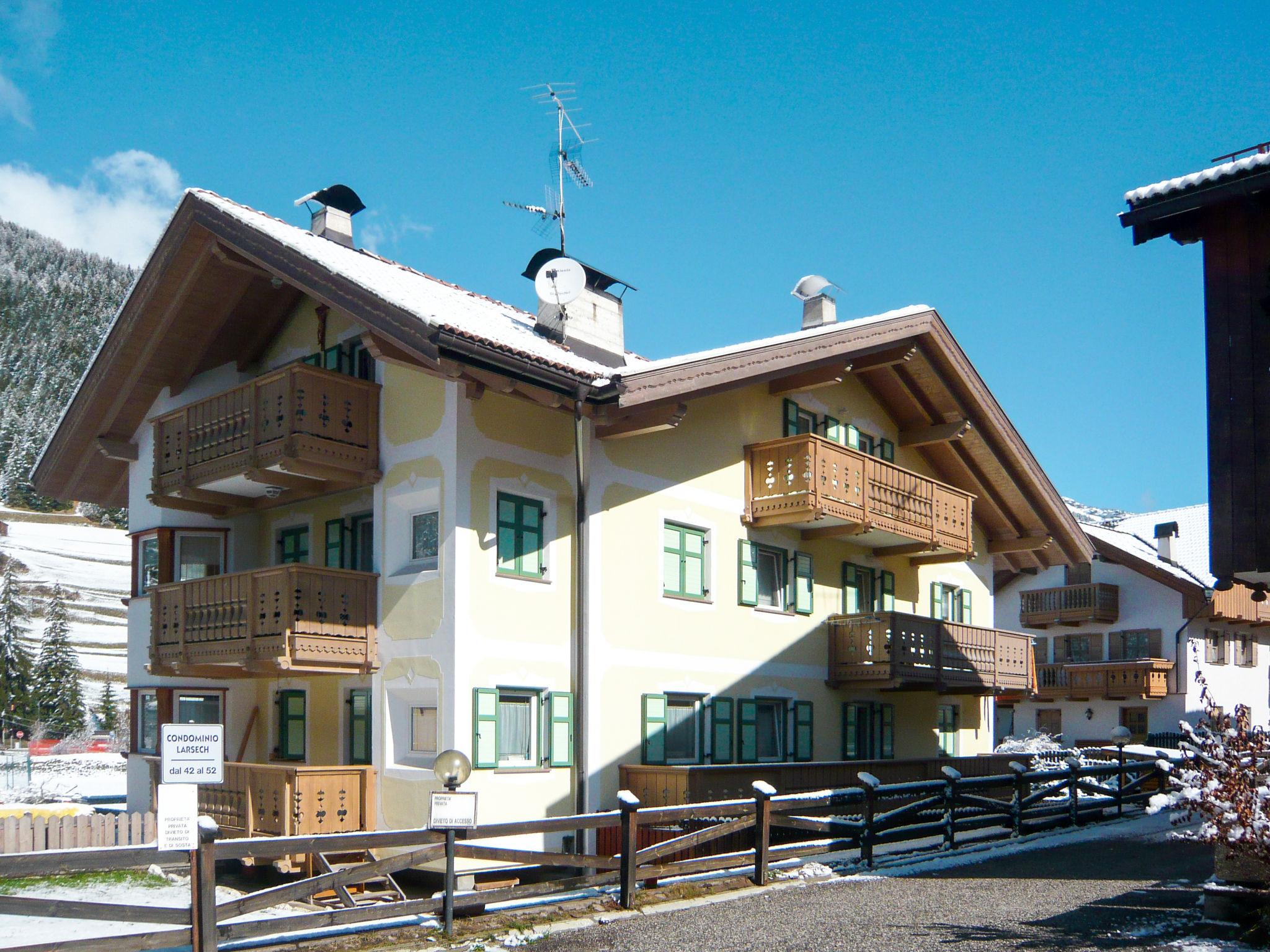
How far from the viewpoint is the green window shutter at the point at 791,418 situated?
78.5 feet

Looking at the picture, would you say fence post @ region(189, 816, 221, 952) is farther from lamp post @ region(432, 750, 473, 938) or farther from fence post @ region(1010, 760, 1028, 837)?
fence post @ region(1010, 760, 1028, 837)

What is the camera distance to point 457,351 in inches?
637

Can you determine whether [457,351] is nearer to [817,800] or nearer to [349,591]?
[349,591]

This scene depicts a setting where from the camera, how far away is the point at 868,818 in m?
16.6

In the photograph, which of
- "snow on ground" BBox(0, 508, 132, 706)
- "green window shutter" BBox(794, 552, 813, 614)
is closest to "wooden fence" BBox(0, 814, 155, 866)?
"green window shutter" BBox(794, 552, 813, 614)

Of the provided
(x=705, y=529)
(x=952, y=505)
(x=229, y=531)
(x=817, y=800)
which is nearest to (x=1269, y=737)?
(x=817, y=800)

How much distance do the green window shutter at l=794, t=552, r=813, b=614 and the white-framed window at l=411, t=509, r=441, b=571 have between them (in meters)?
8.06

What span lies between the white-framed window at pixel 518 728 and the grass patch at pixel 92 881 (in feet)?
18.7

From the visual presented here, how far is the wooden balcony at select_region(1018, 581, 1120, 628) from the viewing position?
4647 cm

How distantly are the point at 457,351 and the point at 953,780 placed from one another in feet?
30.5

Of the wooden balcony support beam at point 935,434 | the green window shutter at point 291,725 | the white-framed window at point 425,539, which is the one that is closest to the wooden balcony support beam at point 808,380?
the wooden balcony support beam at point 935,434

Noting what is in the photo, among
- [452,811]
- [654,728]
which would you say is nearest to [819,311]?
[654,728]

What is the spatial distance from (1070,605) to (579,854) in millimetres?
35168

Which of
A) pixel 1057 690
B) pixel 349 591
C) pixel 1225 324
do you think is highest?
pixel 1225 324
